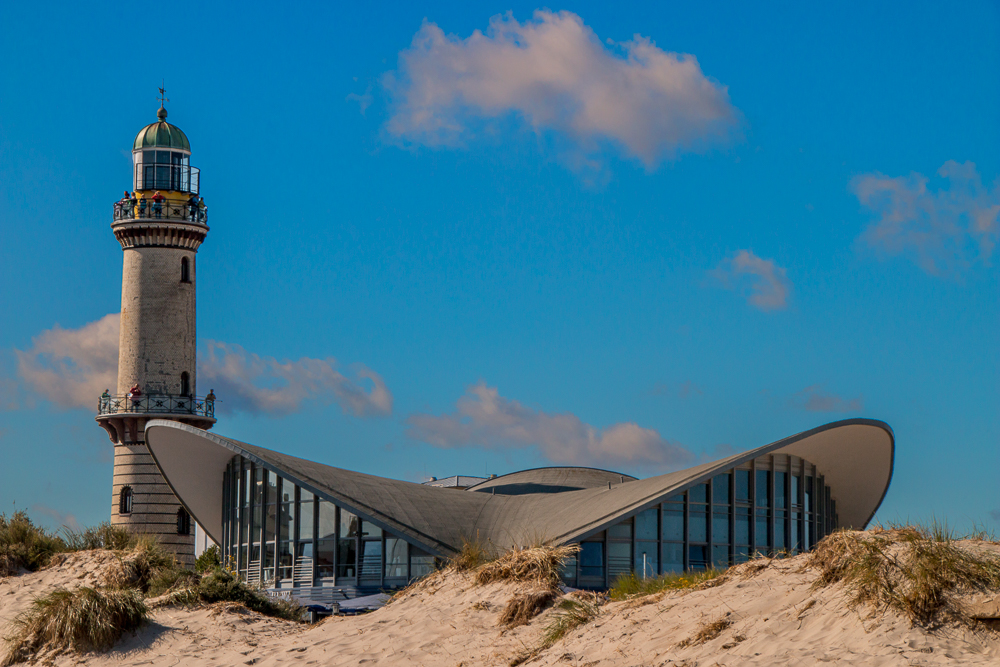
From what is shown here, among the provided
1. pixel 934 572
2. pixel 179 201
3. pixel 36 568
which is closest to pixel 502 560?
pixel 934 572

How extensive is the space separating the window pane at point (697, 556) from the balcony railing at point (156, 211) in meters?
25.7

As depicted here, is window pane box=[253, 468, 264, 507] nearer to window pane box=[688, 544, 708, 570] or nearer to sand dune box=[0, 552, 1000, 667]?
window pane box=[688, 544, 708, 570]

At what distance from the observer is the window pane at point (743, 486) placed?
37688 millimetres

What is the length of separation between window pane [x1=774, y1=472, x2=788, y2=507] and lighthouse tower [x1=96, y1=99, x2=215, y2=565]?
2380 cm

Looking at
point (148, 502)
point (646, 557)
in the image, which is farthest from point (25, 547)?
point (148, 502)

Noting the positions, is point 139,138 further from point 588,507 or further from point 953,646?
point 953,646

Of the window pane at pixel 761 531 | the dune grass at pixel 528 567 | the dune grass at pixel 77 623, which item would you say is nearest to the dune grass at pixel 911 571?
the dune grass at pixel 528 567

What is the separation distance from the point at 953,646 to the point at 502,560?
24.9 ft

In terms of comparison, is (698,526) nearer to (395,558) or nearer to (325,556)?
(395,558)

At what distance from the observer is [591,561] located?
116 ft

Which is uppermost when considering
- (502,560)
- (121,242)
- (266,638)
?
(121,242)

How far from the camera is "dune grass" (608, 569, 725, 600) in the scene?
1415cm

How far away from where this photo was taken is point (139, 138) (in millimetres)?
50625

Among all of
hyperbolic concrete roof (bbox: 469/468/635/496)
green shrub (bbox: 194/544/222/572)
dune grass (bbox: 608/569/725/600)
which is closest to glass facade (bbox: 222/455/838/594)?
green shrub (bbox: 194/544/222/572)
